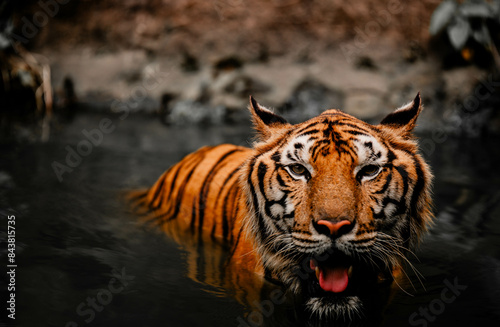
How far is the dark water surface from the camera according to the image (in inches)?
87.9

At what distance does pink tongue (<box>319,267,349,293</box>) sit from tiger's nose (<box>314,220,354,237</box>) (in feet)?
0.75

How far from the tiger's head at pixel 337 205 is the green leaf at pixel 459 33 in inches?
178

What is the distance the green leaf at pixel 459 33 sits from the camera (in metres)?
6.29

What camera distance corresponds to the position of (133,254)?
2896mm

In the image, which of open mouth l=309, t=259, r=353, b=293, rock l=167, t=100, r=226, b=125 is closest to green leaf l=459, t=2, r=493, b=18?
rock l=167, t=100, r=226, b=125

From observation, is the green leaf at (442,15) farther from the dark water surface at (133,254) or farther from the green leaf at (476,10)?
the dark water surface at (133,254)

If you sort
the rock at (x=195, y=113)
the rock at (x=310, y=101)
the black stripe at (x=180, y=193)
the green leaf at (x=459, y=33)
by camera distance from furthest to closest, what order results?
the rock at (x=195, y=113) → the rock at (x=310, y=101) → the green leaf at (x=459, y=33) → the black stripe at (x=180, y=193)

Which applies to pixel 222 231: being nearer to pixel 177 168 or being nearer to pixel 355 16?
pixel 177 168

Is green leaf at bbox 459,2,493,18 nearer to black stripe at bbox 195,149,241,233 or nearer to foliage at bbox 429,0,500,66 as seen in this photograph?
foliage at bbox 429,0,500,66

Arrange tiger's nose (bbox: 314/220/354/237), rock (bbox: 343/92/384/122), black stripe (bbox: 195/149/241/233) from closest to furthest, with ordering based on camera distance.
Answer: tiger's nose (bbox: 314/220/354/237) → black stripe (bbox: 195/149/241/233) → rock (bbox: 343/92/384/122)

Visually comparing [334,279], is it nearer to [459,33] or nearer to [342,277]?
[342,277]

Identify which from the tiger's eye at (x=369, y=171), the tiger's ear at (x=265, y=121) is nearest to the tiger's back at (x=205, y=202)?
the tiger's ear at (x=265, y=121)

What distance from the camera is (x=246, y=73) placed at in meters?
7.25

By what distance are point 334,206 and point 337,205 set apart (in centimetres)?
1
